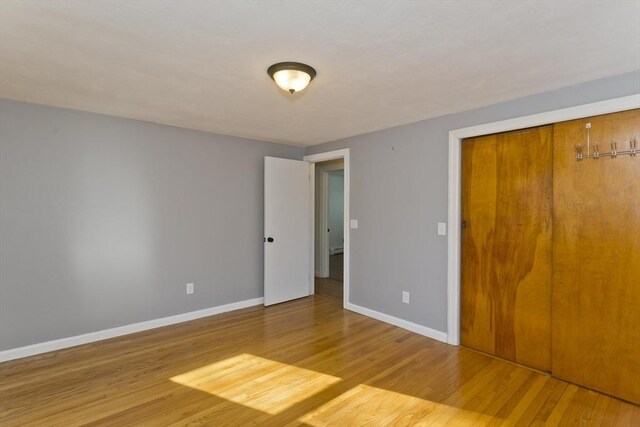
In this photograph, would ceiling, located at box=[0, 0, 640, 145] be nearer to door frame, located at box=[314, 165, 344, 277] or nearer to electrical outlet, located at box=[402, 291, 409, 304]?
electrical outlet, located at box=[402, 291, 409, 304]

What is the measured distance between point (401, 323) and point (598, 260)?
6.23ft

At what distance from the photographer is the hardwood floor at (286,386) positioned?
2.02 meters

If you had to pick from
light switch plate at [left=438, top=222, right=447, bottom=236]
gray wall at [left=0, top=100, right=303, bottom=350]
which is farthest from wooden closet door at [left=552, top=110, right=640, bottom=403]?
gray wall at [left=0, top=100, right=303, bottom=350]

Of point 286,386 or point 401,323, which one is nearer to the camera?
point 286,386

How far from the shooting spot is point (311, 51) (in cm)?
188

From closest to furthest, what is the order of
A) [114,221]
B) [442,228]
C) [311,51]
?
1. [311,51]
2. [442,228]
3. [114,221]

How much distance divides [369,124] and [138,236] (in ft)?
9.40

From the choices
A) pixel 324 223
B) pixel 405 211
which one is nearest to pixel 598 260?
pixel 405 211

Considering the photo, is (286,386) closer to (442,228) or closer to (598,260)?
(442,228)

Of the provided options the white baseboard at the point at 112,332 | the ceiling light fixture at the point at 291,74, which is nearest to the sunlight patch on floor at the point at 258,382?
the white baseboard at the point at 112,332

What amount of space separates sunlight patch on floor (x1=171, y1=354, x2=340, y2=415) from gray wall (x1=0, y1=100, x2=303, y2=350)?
1.39m

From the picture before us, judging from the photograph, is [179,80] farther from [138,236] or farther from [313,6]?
[138,236]

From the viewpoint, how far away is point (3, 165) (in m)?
2.71

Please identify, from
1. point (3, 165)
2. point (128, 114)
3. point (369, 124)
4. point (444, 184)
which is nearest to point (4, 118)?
point (3, 165)
